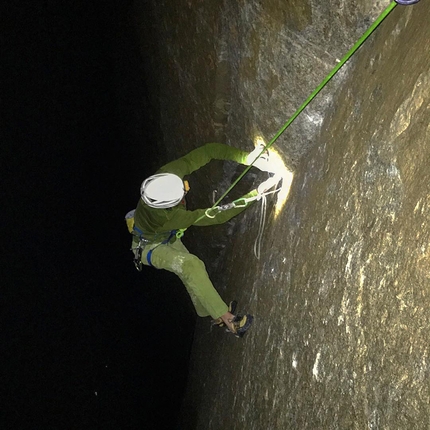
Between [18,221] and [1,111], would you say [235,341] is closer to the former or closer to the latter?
[18,221]

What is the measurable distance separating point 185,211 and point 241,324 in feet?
3.20

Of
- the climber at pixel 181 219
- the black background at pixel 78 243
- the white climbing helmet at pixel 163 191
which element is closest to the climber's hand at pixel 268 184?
the climber at pixel 181 219

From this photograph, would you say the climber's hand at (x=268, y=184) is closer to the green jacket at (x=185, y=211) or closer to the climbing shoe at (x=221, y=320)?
the green jacket at (x=185, y=211)

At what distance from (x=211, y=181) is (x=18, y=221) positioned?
13.4 ft

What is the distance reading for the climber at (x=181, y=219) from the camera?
295 cm

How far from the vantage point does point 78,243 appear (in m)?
7.70

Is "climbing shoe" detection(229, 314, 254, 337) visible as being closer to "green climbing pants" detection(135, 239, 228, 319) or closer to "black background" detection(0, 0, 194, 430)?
"green climbing pants" detection(135, 239, 228, 319)

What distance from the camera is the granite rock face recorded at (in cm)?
138

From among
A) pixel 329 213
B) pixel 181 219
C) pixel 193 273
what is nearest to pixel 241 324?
pixel 193 273

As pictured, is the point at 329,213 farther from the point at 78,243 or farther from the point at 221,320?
the point at 78,243

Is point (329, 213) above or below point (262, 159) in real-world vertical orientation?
below

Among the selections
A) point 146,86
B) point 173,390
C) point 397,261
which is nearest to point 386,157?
point 397,261

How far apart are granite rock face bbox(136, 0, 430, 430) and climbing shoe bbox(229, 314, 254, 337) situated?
7cm

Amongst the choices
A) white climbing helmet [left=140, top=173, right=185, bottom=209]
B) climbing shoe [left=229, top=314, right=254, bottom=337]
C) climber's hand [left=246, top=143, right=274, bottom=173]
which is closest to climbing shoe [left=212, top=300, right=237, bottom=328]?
climbing shoe [left=229, top=314, right=254, bottom=337]
